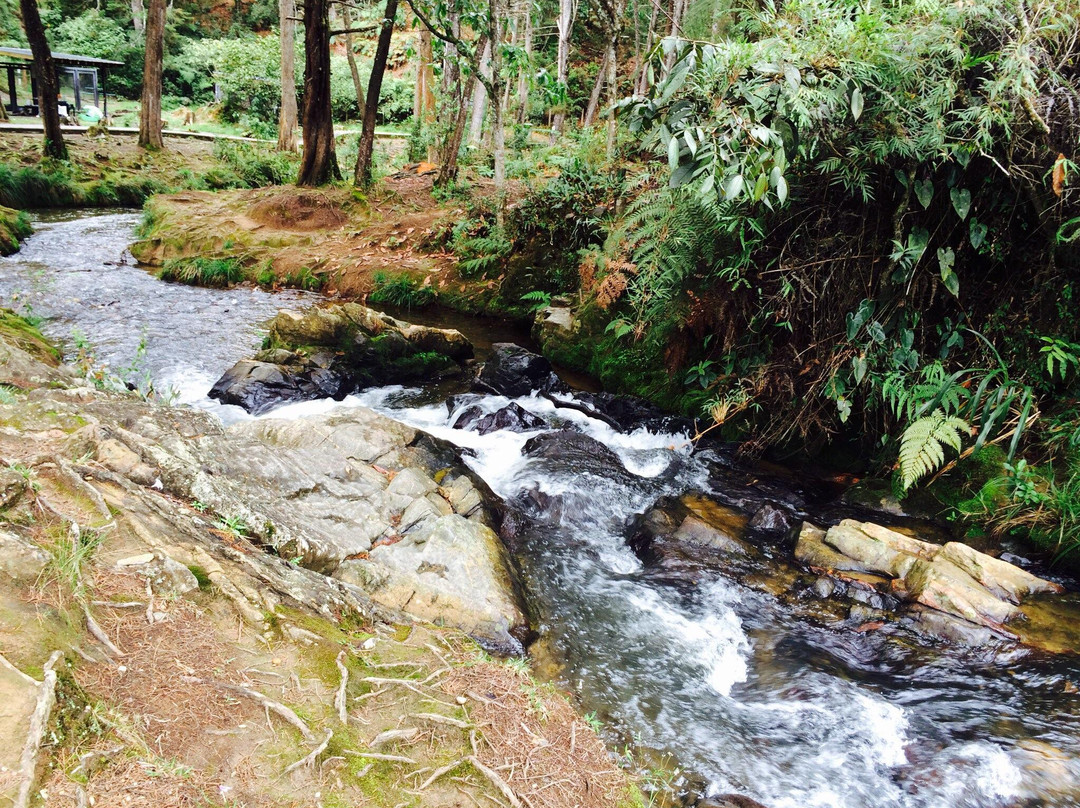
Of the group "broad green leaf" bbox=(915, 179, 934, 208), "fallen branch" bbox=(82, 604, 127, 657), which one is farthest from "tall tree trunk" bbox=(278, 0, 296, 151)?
"fallen branch" bbox=(82, 604, 127, 657)

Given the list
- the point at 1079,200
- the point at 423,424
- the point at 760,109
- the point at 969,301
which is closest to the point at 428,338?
the point at 423,424

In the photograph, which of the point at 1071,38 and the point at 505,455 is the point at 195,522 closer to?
the point at 505,455

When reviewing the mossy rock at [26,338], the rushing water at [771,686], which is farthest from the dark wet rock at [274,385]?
the rushing water at [771,686]

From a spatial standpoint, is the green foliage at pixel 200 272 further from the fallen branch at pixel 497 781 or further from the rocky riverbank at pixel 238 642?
the fallen branch at pixel 497 781

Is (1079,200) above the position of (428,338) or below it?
above

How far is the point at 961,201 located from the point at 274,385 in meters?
7.12

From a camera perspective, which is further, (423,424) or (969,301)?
(423,424)

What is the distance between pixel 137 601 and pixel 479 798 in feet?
5.43

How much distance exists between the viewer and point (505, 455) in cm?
698

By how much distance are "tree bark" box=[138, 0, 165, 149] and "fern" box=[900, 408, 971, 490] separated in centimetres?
2228

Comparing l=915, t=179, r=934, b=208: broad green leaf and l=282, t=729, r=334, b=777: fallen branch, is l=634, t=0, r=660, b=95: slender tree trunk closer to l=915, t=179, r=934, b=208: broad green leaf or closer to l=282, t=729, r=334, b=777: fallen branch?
l=915, t=179, r=934, b=208: broad green leaf

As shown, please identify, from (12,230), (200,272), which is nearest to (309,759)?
(200,272)

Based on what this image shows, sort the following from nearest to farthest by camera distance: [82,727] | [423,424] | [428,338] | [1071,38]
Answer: [82,727]
[1071,38]
[423,424]
[428,338]

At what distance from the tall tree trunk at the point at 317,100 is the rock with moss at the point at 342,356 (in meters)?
7.47
